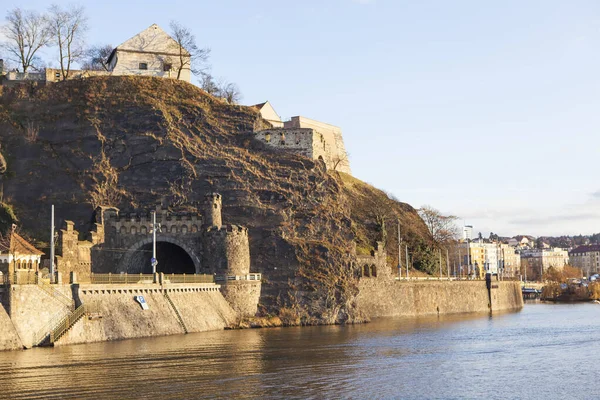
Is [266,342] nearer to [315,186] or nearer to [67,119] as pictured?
[315,186]

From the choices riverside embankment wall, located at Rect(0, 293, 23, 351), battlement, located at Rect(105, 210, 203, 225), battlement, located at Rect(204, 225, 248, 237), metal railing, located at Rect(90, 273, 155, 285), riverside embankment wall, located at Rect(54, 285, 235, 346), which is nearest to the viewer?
riverside embankment wall, located at Rect(0, 293, 23, 351)

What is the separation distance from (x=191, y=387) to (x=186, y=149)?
2596 inches

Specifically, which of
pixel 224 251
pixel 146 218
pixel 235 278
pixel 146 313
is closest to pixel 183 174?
pixel 146 218

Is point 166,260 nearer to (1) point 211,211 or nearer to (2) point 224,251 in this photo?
(1) point 211,211

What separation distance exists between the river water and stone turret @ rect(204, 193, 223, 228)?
649 inches

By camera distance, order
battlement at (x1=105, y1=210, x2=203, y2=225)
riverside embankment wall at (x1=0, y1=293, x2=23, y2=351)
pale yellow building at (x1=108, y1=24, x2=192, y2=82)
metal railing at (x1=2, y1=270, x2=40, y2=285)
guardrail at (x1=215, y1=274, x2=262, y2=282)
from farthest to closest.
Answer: pale yellow building at (x1=108, y1=24, x2=192, y2=82)
battlement at (x1=105, y1=210, x2=203, y2=225)
guardrail at (x1=215, y1=274, x2=262, y2=282)
metal railing at (x1=2, y1=270, x2=40, y2=285)
riverside embankment wall at (x1=0, y1=293, x2=23, y2=351)

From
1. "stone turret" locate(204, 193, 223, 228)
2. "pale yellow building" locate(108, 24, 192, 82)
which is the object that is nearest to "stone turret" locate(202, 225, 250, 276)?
"stone turret" locate(204, 193, 223, 228)

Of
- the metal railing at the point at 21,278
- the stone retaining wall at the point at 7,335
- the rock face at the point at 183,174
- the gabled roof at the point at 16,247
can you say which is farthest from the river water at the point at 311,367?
the rock face at the point at 183,174

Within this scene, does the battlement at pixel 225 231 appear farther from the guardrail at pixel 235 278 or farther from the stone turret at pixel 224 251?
the guardrail at pixel 235 278

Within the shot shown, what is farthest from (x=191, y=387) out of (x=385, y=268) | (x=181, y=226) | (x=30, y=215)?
(x=385, y=268)

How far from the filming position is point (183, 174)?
10694cm

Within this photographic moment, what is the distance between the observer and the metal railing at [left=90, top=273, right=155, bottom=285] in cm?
7307

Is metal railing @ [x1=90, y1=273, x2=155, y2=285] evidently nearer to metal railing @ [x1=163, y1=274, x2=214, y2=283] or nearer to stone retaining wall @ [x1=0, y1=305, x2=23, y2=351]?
metal railing @ [x1=163, y1=274, x2=214, y2=283]

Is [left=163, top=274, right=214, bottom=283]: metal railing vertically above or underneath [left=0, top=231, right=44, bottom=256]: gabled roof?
underneath
